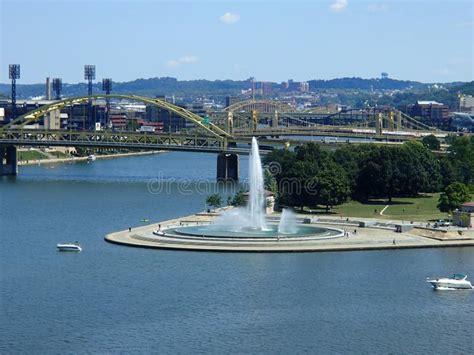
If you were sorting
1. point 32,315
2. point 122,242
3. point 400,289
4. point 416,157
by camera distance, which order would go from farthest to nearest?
point 416,157
point 122,242
point 400,289
point 32,315

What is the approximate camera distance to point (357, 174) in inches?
3369

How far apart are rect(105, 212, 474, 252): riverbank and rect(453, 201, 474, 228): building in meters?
2.02

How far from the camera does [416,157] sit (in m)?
88.4

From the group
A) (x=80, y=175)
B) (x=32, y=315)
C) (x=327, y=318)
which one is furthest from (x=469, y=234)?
(x=80, y=175)

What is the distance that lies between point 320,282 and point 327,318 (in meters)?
6.67

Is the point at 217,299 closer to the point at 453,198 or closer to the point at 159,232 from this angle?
the point at 159,232

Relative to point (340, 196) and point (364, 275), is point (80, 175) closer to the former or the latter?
point (340, 196)

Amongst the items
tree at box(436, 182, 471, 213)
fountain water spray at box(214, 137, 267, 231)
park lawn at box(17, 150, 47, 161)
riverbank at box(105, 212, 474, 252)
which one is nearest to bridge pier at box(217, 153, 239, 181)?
park lawn at box(17, 150, 47, 161)

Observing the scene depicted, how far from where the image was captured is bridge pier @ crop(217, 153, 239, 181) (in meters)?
110

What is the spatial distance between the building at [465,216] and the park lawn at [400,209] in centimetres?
292

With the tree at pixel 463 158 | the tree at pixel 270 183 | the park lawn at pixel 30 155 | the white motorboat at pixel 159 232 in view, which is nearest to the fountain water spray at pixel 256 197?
the tree at pixel 270 183

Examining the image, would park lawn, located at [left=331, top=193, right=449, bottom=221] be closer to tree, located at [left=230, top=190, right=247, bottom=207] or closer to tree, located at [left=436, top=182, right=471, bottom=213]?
tree, located at [left=436, top=182, right=471, bottom=213]

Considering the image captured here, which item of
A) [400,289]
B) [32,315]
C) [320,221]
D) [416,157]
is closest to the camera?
[32,315]

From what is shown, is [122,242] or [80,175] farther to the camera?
[80,175]
